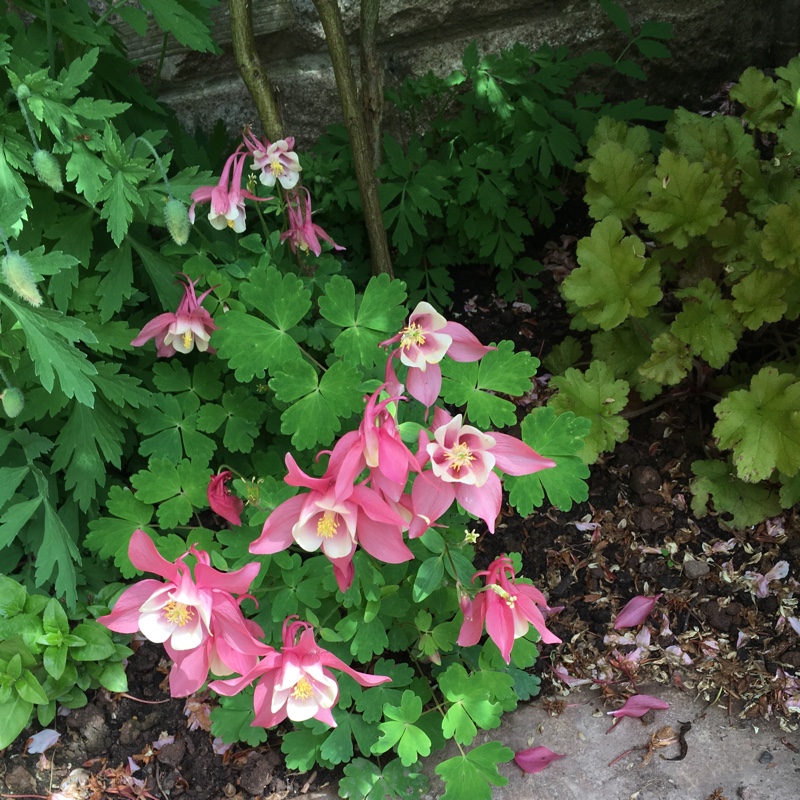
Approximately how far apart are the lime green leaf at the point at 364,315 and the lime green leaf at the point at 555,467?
35cm

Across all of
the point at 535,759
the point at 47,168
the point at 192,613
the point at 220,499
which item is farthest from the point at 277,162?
the point at 535,759

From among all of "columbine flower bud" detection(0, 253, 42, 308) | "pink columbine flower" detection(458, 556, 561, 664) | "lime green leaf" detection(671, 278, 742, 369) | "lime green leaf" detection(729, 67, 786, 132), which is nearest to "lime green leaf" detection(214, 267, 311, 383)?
"columbine flower bud" detection(0, 253, 42, 308)

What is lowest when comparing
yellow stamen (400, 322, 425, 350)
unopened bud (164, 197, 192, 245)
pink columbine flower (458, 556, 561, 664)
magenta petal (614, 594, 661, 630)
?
magenta petal (614, 594, 661, 630)

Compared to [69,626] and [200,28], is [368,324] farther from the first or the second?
[69,626]

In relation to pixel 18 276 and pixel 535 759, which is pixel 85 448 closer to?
pixel 18 276

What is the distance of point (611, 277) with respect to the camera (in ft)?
7.03

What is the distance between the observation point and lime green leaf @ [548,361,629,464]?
213 centimetres

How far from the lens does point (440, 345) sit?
56.6 inches

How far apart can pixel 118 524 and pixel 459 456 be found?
0.98 m

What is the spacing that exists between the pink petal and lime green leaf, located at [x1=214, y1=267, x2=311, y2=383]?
44.7 inches

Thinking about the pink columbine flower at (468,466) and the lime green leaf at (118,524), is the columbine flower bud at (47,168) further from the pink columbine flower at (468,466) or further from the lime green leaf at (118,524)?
the pink columbine flower at (468,466)

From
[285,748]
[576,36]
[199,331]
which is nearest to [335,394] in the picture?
[199,331]

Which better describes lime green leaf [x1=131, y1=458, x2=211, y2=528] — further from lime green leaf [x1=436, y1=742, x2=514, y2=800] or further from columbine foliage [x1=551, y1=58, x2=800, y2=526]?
columbine foliage [x1=551, y1=58, x2=800, y2=526]

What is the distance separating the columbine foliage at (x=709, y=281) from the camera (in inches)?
79.4
